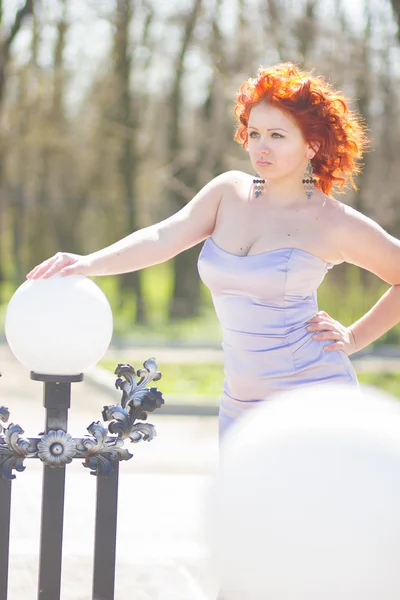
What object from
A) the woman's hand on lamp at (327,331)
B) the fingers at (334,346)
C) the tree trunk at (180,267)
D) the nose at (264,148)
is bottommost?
the fingers at (334,346)

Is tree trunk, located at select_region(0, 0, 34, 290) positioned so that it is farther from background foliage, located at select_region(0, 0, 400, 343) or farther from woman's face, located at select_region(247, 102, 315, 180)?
woman's face, located at select_region(247, 102, 315, 180)

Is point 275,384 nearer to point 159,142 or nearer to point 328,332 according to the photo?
point 328,332

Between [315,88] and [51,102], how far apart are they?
73.4 feet

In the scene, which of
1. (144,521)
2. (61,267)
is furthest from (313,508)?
(144,521)

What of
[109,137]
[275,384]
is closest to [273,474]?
[275,384]

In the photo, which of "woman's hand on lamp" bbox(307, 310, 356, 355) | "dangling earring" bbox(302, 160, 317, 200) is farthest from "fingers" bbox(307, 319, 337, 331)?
"dangling earring" bbox(302, 160, 317, 200)

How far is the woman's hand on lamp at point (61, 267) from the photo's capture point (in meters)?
2.92

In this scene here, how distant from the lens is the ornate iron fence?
3.01m

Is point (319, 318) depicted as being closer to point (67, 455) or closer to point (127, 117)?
point (67, 455)

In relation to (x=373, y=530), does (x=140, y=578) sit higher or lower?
lower

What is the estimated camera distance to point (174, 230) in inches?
122

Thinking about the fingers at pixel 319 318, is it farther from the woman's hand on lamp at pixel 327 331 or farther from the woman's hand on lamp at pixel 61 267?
the woman's hand on lamp at pixel 61 267

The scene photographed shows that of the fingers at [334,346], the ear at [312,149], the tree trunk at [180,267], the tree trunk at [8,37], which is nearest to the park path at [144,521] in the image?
the fingers at [334,346]

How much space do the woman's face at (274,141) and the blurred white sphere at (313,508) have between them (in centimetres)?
86
